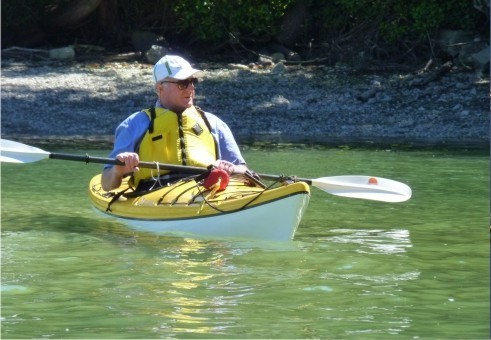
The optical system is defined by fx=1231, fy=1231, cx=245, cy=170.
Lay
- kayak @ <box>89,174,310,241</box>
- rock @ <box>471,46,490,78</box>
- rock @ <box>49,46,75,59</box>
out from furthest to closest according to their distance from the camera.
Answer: rock @ <box>49,46,75,59</box>
rock @ <box>471,46,490,78</box>
kayak @ <box>89,174,310,241</box>

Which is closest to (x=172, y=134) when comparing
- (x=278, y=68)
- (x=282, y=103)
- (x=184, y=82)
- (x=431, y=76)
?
(x=184, y=82)

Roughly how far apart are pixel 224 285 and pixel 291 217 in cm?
128

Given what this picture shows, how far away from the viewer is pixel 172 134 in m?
8.19

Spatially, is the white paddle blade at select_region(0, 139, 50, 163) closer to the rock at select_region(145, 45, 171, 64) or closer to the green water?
the green water

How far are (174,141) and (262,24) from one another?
1116 centimetres

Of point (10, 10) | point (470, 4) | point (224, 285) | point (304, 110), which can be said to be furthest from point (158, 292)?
point (10, 10)

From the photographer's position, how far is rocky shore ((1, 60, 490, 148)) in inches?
607

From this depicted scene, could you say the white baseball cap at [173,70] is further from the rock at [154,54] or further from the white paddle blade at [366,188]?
the rock at [154,54]

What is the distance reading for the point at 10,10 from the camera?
1945 centimetres

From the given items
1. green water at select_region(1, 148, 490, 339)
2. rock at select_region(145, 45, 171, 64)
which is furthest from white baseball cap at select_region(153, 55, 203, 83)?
rock at select_region(145, 45, 171, 64)

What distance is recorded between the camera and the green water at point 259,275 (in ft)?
18.1

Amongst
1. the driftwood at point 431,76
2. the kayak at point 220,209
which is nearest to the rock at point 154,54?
the driftwood at point 431,76

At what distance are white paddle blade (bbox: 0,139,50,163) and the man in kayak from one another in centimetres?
79

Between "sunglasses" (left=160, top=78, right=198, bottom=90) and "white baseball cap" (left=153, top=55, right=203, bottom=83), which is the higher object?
"white baseball cap" (left=153, top=55, right=203, bottom=83)
